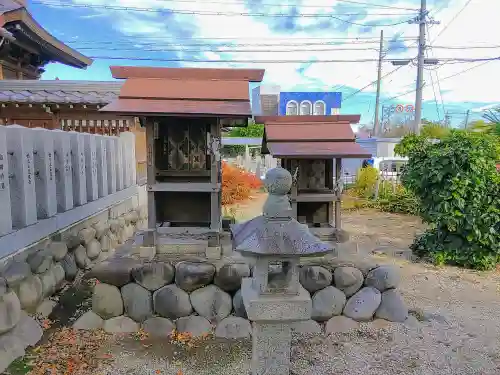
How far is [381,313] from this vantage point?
4.48m

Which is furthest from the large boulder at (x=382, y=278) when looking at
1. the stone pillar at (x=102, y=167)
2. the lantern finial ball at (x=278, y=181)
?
the stone pillar at (x=102, y=167)

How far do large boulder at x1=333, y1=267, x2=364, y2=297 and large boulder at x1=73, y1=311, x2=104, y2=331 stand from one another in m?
2.68

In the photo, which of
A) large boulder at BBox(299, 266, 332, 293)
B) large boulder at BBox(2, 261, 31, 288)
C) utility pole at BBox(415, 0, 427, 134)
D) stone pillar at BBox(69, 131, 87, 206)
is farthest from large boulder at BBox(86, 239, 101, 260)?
utility pole at BBox(415, 0, 427, 134)

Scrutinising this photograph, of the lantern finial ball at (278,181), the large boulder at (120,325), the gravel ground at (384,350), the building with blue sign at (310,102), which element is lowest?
the gravel ground at (384,350)

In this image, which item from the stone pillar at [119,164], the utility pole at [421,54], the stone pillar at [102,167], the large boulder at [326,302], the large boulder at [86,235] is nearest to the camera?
the large boulder at [326,302]

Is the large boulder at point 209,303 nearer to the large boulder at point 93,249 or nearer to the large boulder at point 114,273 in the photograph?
the large boulder at point 114,273

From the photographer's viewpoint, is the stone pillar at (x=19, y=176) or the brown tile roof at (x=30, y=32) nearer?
the stone pillar at (x=19, y=176)

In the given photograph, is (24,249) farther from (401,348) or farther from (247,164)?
(247,164)

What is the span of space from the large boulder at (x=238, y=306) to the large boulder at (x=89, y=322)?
4.85ft

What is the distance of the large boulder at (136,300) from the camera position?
168 inches

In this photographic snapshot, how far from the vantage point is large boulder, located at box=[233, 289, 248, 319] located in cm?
427

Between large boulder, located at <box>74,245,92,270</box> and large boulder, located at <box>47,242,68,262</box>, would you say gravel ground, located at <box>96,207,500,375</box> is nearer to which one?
large boulder, located at <box>47,242,68,262</box>

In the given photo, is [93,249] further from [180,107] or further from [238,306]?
[180,107]

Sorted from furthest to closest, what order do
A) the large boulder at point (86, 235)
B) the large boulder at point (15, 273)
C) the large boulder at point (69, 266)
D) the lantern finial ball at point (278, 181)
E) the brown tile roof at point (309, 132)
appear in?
1. the large boulder at point (86, 235)
2. the large boulder at point (69, 266)
3. the brown tile roof at point (309, 132)
4. the large boulder at point (15, 273)
5. the lantern finial ball at point (278, 181)
